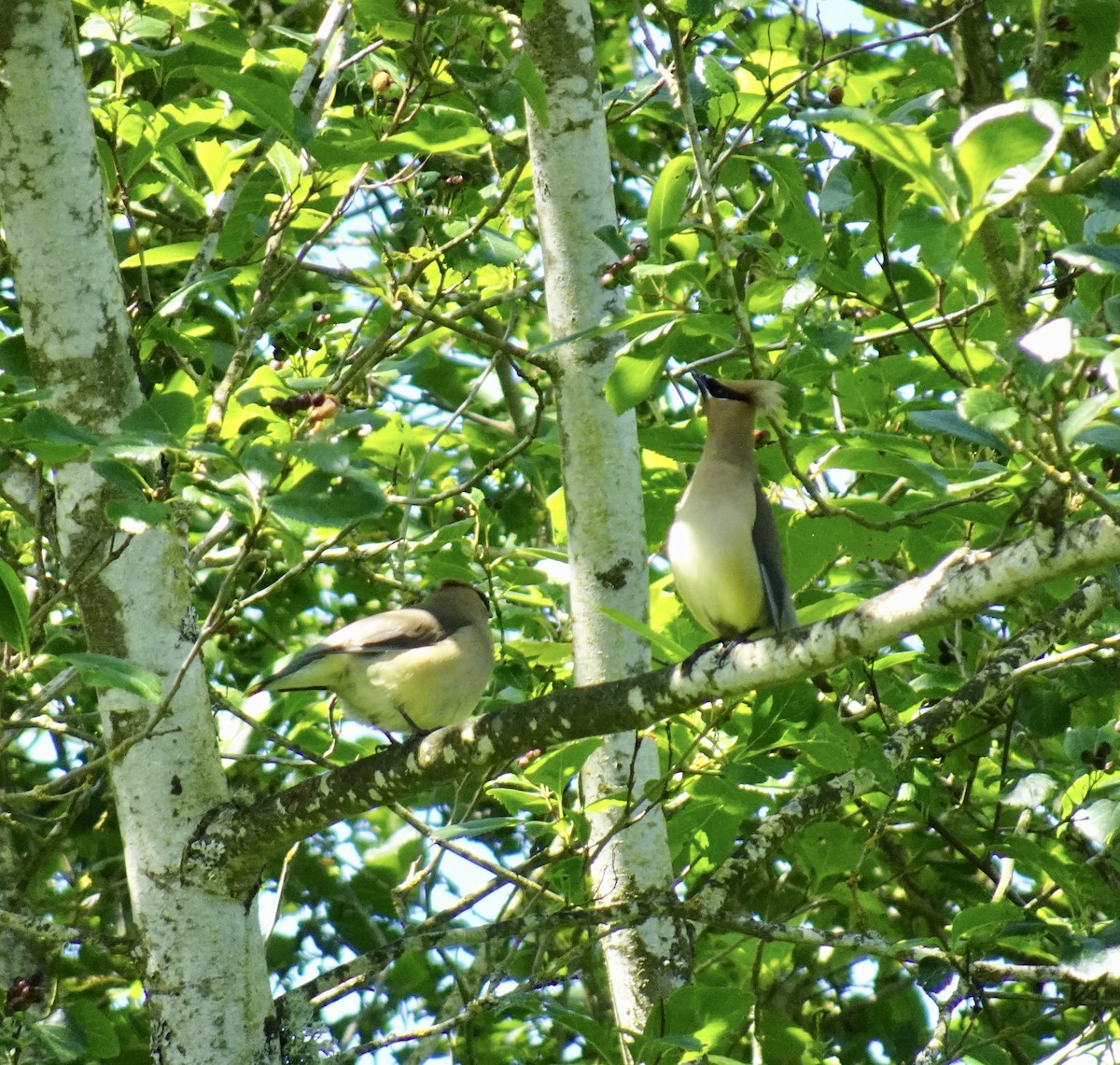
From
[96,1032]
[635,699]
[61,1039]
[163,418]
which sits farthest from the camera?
[96,1032]

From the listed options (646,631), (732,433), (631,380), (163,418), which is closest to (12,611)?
(163,418)

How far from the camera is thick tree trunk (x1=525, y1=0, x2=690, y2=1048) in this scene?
4320mm

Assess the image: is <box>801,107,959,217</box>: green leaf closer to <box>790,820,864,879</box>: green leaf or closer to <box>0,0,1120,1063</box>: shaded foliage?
<box>0,0,1120,1063</box>: shaded foliage

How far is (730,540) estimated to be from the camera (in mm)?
4496

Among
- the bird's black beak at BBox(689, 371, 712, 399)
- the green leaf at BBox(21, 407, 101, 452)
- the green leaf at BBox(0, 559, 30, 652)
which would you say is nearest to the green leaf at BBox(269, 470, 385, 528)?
the green leaf at BBox(21, 407, 101, 452)

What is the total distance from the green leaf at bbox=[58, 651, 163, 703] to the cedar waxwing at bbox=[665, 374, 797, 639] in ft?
6.58

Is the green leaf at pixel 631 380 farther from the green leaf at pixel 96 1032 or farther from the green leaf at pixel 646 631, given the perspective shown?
the green leaf at pixel 96 1032

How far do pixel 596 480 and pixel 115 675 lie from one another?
1868mm

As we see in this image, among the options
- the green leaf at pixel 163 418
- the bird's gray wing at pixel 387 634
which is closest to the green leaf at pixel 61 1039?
the bird's gray wing at pixel 387 634

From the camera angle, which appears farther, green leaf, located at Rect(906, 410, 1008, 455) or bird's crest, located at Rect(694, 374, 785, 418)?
bird's crest, located at Rect(694, 374, 785, 418)


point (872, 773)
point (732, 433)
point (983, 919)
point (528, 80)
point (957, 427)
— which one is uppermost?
point (528, 80)

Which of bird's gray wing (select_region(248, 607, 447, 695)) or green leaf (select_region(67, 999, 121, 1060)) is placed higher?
bird's gray wing (select_region(248, 607, 447, 695))

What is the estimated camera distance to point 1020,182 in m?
2.19

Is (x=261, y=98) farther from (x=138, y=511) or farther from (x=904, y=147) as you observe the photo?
(x=904, y=147)
